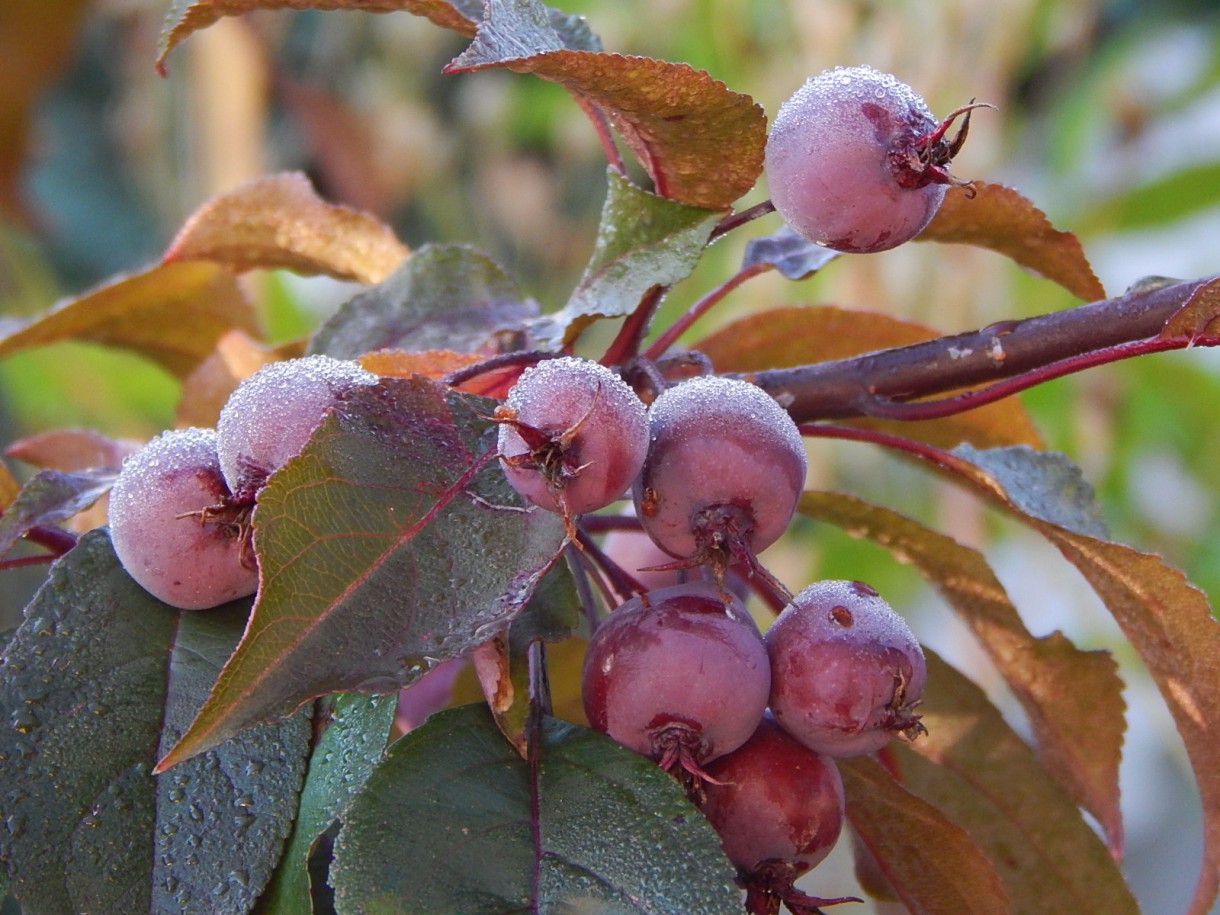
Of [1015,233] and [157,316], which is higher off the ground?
[1015,233]

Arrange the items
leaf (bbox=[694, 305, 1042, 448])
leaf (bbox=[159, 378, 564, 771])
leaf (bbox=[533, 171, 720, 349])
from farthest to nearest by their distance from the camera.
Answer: leaf (bbox=[694, 305, 1042, 448])
leaf (bbox=[533, 171, 720, 349])
leaf (bbox=[159, 378, 564, 771])

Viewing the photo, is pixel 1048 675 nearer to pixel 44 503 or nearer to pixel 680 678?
pixel 680 678

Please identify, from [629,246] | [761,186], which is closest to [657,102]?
[629,246]

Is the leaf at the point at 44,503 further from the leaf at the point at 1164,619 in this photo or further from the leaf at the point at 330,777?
the leaf at the point at 1164,619

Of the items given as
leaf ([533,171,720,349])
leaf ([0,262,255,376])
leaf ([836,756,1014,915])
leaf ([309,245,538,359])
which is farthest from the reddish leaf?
leaf ([836,756,1014,915])

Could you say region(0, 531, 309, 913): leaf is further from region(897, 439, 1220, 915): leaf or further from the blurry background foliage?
the blurry background foliage
